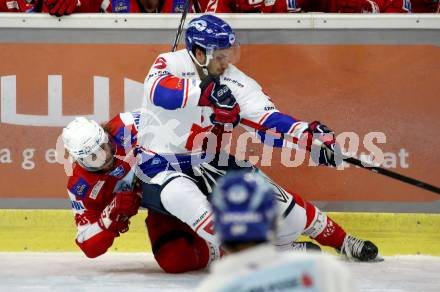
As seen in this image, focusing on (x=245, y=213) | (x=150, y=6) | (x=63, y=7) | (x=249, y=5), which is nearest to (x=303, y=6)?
(x=249, y=5)

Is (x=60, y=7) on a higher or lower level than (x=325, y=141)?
higher

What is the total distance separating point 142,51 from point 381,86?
1218mm

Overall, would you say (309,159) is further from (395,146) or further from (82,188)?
(82,188)

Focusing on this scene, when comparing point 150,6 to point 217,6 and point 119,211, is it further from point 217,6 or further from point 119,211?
point 119,211

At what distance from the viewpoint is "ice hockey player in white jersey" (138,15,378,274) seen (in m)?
5.00

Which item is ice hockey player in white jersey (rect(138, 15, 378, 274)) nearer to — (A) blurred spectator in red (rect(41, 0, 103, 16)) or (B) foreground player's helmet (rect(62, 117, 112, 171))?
(B) foreground player's helmet (rect(62, 117, 112, 171))

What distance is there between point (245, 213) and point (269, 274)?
135 millimetres

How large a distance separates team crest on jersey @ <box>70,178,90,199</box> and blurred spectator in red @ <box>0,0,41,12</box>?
1.44 meters

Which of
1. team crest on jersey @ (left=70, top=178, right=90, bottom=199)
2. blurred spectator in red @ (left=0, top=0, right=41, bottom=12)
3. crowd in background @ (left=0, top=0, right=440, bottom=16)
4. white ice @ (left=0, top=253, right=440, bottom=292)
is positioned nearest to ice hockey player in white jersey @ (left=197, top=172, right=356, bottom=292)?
white ice @ (left=0, top=253, right=440, bottom=292)

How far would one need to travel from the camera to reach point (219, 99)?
485cm

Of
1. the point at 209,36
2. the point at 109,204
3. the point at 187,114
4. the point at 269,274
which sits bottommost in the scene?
the point at 109,204

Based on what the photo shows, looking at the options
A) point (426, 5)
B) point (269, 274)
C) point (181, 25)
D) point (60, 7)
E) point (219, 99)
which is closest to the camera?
point (269, 274)

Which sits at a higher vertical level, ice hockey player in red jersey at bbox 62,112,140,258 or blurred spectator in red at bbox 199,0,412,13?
blurred spectator in red at bbox 199,0,412,13

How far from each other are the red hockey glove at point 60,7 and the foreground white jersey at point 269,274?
3726mm
